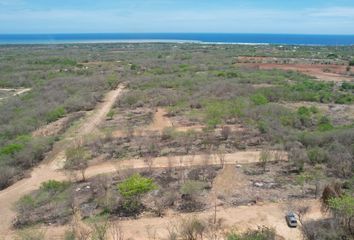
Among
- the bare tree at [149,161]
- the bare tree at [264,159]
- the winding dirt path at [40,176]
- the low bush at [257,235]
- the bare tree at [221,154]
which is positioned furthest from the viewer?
the bare tree at [221,154]

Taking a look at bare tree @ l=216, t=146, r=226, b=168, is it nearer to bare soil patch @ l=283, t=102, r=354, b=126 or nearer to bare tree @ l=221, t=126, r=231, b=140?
bare tree @ l=221, t=126, r=231, b=140

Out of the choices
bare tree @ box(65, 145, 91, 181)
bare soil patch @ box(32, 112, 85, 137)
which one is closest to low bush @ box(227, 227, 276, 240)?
bare tree @ box(65, 145, 91, 181)

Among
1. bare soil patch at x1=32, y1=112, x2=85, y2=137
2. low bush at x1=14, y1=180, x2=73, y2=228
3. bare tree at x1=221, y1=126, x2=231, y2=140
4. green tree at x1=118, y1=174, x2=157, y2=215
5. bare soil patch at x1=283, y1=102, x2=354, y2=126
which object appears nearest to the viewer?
low bush at x1=14, y1=180, x2=73, y2=228

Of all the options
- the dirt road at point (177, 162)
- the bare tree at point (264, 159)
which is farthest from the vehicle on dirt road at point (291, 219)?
the dirt road at point (177, 162)

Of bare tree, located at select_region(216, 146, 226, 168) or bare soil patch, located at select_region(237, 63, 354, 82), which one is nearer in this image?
bare tree, located at select_region(216, 146, 226, 168)

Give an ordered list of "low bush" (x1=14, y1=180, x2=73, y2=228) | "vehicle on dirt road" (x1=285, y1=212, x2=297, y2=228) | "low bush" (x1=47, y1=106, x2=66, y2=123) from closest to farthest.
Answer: "vehicle on dirt road" (x1=285, y1=212, x2=297, y2=228) → "low bush" (x1=14, y1=180, x2=73, y2=228) → "low bush" (x1=47, y1=106, x2=66, y2=123)

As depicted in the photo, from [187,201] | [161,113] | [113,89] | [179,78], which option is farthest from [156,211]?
[179,78]

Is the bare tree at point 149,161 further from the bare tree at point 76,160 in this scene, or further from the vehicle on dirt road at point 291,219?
the vehicle on dirt road at point 291,219

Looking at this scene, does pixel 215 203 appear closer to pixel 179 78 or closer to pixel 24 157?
pixel 24 157
